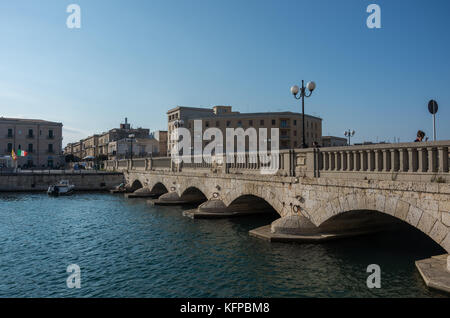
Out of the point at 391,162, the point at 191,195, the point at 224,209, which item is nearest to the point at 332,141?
the point at 191,195

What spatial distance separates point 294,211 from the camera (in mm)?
14734

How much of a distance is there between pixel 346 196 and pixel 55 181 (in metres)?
45.6

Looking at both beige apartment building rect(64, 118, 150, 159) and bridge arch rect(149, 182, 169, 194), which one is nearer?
bridge arch rect(149, 182, 169, 194)

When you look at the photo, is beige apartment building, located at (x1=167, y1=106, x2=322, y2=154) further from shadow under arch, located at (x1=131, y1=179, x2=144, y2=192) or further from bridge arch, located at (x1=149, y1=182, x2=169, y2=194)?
bridge arch, located at (x1=149, y1=182, x2=169, y2=194)

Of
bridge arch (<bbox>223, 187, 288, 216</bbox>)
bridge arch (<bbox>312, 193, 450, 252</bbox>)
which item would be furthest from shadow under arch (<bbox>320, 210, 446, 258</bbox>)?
bridge arch (<bbox>223, 187, 288, 216</bbox>)

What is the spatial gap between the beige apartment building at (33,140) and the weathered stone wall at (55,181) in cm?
2731

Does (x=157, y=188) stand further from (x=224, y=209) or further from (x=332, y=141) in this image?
(x=332, y=141)

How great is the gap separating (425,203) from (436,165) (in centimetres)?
106

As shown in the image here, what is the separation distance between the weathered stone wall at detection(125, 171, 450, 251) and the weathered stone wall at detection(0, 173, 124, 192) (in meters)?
31.3

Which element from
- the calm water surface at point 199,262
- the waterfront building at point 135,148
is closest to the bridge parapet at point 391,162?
the calm water surface at point 199,262

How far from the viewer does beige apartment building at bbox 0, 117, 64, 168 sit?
72.1 m

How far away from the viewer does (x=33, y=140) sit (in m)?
74.8

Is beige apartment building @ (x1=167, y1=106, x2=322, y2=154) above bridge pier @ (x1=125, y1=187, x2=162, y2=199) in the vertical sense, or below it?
above

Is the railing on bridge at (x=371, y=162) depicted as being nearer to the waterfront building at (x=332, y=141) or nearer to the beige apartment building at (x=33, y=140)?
the beige apartment building at (x=33, y=140)
